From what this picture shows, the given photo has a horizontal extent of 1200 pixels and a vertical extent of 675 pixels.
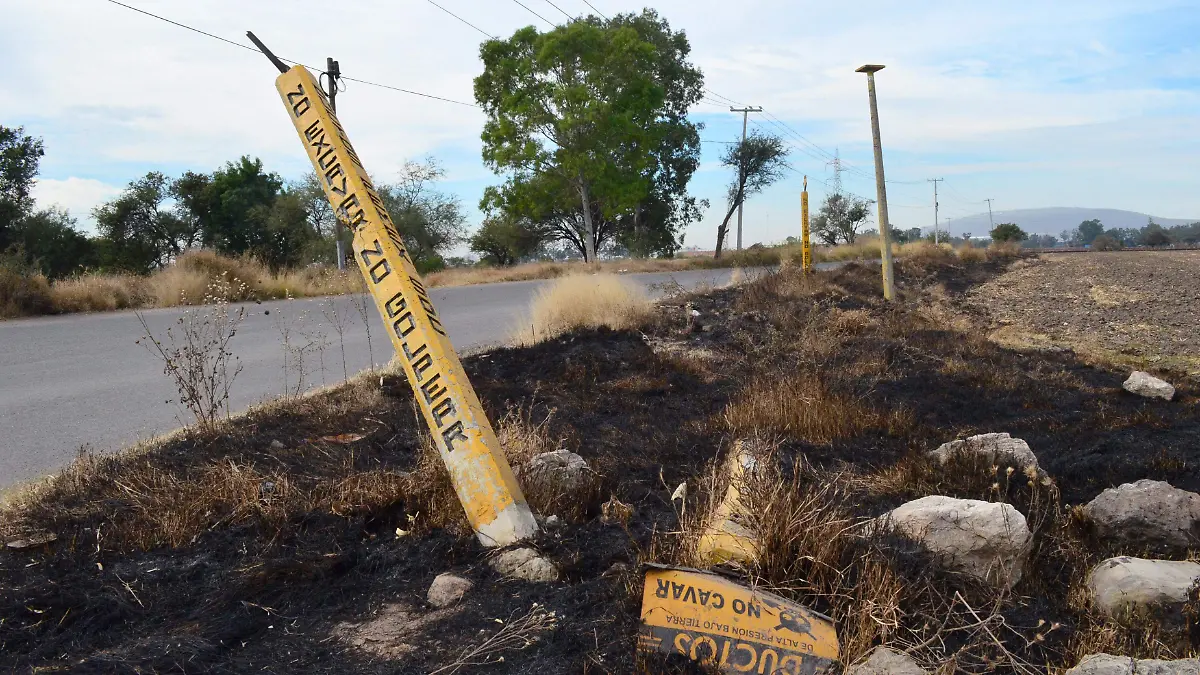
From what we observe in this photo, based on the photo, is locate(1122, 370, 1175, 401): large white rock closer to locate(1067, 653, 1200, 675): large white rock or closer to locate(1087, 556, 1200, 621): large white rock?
locate(1087, 556, 1200, 621): large white rock

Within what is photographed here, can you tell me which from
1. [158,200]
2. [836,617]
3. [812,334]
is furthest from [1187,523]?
[158,200]

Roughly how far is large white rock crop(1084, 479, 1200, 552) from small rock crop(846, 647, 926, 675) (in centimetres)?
184

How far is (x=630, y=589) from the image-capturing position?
3.25 metres

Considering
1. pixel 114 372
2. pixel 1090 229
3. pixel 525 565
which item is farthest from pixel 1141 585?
pixel 1090 229

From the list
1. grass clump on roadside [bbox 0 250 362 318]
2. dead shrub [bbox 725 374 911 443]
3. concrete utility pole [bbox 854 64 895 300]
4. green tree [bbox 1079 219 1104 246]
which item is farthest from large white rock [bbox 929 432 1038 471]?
green tree [bbox 1079 219 1104 246]

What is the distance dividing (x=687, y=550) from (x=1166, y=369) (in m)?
8.64

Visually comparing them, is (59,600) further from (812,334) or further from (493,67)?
(493,67)

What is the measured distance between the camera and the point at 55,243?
3469cm

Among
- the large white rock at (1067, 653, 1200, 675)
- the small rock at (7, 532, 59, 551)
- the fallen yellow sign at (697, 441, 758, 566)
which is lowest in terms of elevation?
the large white rock at (1067, 653, 1200, 675)

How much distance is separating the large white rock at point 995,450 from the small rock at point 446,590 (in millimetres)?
3094

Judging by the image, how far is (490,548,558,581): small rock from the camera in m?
3.55

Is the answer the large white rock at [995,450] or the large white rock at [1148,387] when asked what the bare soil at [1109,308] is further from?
the large white rock at [995,450]

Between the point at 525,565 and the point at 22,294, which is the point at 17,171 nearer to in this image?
the point at 22,294

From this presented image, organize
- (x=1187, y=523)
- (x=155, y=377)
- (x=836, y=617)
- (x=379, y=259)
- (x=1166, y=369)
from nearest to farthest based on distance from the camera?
1. (x=836, y=617)
2. (x=1187, y=523)
3. (x=379, y=259)
4. (x=155, y=377)
5. (x=1166, y=369)
